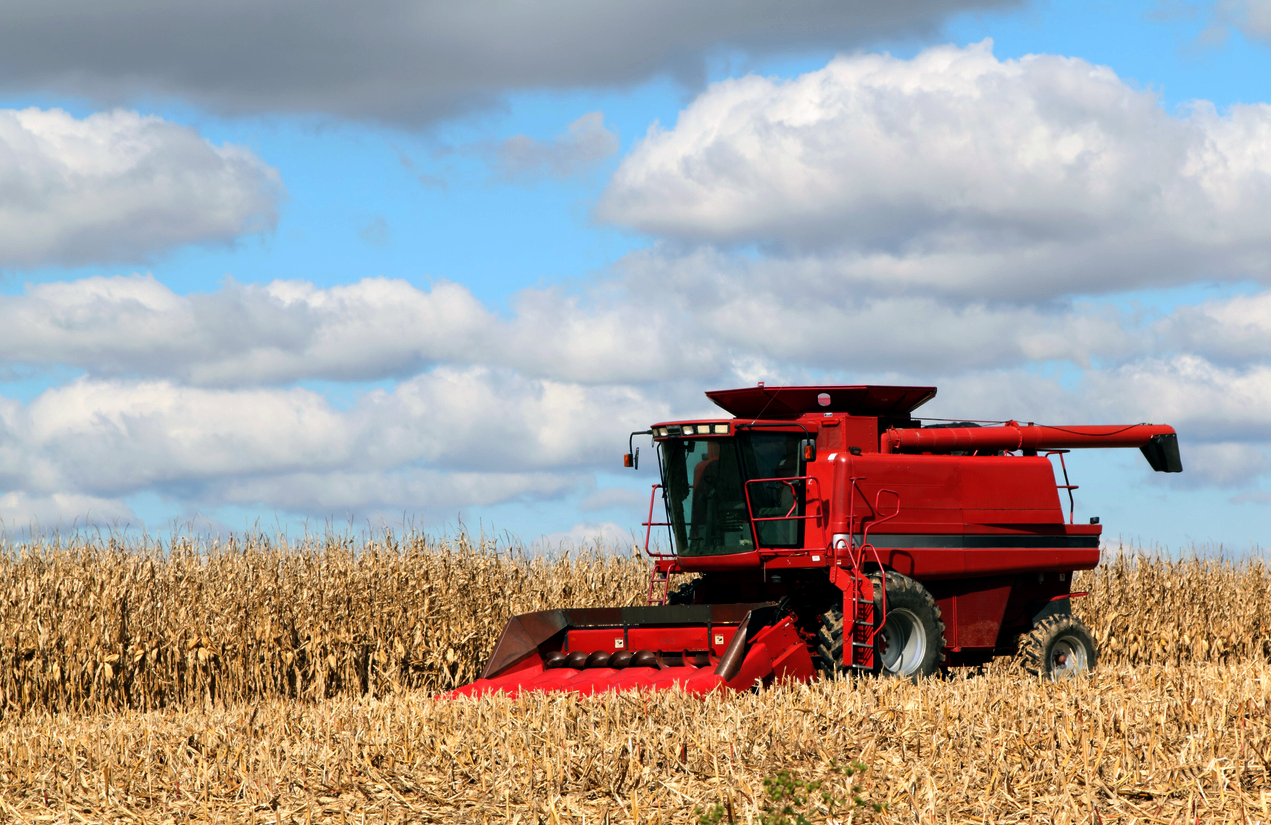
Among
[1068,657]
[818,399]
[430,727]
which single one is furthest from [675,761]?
[1068,657]

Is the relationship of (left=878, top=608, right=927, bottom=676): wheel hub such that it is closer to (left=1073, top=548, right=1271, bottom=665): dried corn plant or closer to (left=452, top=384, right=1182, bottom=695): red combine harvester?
(left=452, top=384, right=1182, bottom=695): red combine harvester

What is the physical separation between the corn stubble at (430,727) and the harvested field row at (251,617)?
1.1 inches

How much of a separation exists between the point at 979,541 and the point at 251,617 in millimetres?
7648

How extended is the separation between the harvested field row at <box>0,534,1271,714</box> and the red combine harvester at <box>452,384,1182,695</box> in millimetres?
3096

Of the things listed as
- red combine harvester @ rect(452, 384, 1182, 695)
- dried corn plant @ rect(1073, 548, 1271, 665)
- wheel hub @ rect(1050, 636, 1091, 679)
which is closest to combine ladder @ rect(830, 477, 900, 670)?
red combine harvester @ rect(452, 384, 1182, 695)

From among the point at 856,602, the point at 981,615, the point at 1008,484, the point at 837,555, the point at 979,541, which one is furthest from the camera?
the point at 1008,484

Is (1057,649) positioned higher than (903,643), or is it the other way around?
(903,643)

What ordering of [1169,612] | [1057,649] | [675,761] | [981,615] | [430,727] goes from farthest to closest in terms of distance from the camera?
[1169,612] → [1057,649] → [981,615] → [430,727] → [675,761]

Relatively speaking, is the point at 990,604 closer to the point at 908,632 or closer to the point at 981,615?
the point at 981,615

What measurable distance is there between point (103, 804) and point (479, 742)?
81.9 inches

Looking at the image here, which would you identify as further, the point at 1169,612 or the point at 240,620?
the point at 1169,612

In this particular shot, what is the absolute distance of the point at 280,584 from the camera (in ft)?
44.4

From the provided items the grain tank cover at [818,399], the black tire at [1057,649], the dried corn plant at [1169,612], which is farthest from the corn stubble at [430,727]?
the dried corn plant at [1169,612]

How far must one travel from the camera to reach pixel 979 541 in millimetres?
12258
